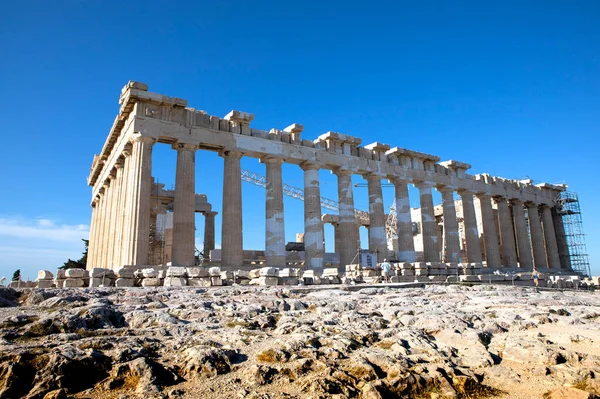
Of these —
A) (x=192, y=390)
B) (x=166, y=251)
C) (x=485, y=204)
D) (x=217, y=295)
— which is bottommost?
(x=192, y=390)

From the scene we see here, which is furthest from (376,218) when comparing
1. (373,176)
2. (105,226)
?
(105,226)

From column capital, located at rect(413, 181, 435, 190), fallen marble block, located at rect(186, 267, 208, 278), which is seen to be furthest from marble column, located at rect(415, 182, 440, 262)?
fallen marble block, located at rect(186, 267, 208, 278)

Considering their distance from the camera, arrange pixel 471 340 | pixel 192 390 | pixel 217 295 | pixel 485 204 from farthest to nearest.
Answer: pixel 485 204
pixel 217 295
pixel 471 340
pixel 192 390

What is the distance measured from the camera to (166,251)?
34031 mm

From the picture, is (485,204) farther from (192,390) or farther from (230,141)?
(192,390)

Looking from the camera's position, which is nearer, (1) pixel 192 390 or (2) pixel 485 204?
(1) pixel 192 390

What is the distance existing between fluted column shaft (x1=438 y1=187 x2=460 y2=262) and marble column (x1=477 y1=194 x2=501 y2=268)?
12.2ft

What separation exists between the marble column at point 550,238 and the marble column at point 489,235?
28.3 ft

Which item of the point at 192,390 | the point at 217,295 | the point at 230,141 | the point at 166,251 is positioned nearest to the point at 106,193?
the point at 166,251

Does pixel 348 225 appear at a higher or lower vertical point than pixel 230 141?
lower

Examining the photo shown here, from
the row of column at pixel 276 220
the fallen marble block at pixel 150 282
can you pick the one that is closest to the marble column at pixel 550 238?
the row of column at pixel 276 220

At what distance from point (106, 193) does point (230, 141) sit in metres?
11.2

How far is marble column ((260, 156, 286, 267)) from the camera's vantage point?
26250 mm

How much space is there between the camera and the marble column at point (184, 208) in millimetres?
23000
